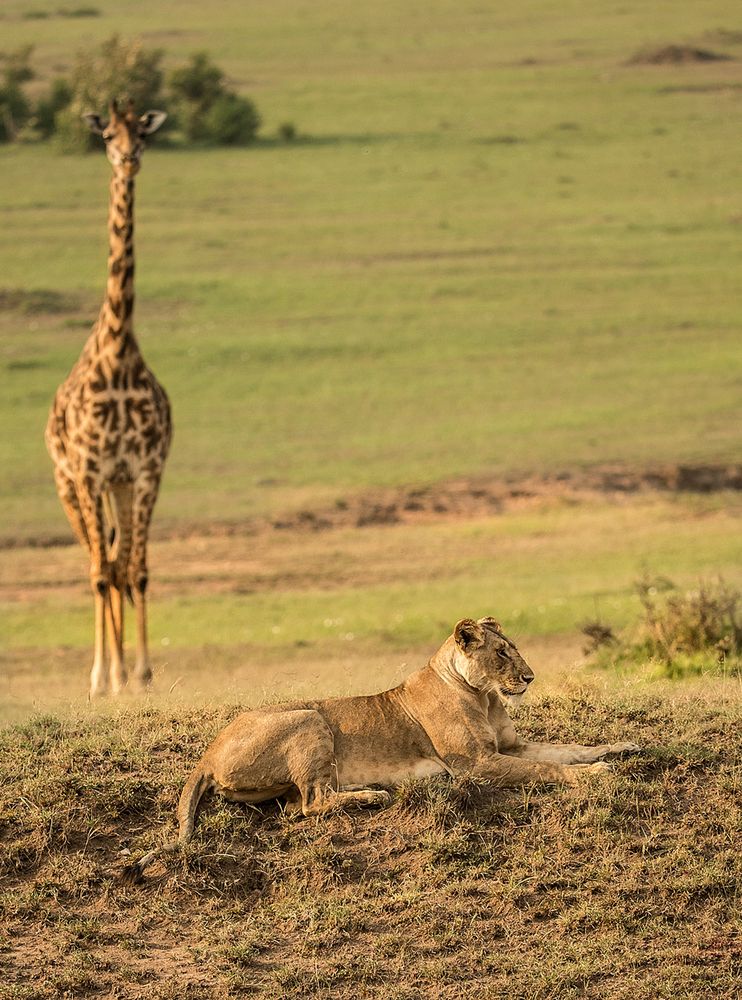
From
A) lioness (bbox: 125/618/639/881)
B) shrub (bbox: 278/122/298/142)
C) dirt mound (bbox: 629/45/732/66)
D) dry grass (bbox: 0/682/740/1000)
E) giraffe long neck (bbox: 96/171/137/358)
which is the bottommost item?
dry grass (bbox: 0/682/740/1000)

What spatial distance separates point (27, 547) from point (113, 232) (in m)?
6.25

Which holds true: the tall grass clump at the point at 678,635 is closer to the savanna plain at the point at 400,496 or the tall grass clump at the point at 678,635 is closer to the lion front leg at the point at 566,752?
the savanna plain at the point at 400,496

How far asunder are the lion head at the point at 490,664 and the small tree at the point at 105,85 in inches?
1257

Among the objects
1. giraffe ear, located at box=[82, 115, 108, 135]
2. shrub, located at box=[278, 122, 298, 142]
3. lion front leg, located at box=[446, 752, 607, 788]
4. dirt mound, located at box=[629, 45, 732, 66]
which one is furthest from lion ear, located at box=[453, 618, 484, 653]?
dirt mound, located at box=[629, 45, 732, 66]

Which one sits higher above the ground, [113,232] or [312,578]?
[113,232]

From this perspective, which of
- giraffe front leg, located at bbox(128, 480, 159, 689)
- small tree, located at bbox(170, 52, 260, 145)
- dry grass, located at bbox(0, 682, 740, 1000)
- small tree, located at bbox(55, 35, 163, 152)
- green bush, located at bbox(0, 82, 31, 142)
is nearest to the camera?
dry grass, located at bbox(0, 682, 740, 1000)

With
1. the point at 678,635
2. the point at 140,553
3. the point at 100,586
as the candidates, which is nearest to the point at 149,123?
Answer: the point at 140,553

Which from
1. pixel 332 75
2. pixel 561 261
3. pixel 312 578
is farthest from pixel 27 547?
pixel 332 75

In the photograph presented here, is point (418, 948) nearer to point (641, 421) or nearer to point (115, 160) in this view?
point (115, 160)

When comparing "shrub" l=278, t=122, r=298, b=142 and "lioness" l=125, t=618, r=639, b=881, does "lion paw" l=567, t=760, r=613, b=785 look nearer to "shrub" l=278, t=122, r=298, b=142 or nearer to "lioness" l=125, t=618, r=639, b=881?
"lioness" l=125, t=618, r=639, b=881

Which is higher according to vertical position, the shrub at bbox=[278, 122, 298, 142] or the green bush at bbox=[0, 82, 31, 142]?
the green bush at bbox=[0, 82, 31, 142]

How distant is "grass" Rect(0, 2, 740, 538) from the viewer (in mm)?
20953

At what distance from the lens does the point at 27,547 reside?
17859 mm

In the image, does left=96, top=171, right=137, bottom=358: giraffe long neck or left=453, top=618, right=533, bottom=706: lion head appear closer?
left=453, top=618, right=533, bottom=706: lion head
